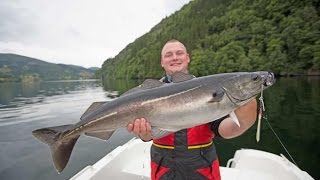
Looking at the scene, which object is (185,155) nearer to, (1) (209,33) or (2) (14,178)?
(2) (14,178)

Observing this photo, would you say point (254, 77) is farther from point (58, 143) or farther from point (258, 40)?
point (258, 40)

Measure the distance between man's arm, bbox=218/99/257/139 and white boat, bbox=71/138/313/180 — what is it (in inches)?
150

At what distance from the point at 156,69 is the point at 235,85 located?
12533 cm

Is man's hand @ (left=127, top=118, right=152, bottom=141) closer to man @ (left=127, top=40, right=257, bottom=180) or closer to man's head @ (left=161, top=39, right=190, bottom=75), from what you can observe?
man @ (left=127, top=40, right=257, bottom=180)

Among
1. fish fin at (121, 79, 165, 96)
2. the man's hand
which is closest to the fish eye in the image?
fish fin at (121, 79, 165, 96)

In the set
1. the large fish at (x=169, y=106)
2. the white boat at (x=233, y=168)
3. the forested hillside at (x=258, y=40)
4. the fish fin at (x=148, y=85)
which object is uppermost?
the forested hillside at (x=258, y=40)

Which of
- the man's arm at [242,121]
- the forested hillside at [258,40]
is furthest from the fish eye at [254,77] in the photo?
the forested hillside at [258,40]

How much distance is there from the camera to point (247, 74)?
3221mm

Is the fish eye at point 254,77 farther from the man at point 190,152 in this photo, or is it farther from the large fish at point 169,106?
the man at point 190,152

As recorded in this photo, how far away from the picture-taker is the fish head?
10.3 ft

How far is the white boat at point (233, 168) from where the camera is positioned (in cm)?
698

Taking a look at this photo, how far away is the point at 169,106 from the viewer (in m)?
3.39

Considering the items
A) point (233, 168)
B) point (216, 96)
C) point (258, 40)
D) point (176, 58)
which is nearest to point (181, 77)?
point (216, 96)

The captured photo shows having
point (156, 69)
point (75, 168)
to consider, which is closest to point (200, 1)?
point (156, 69)
